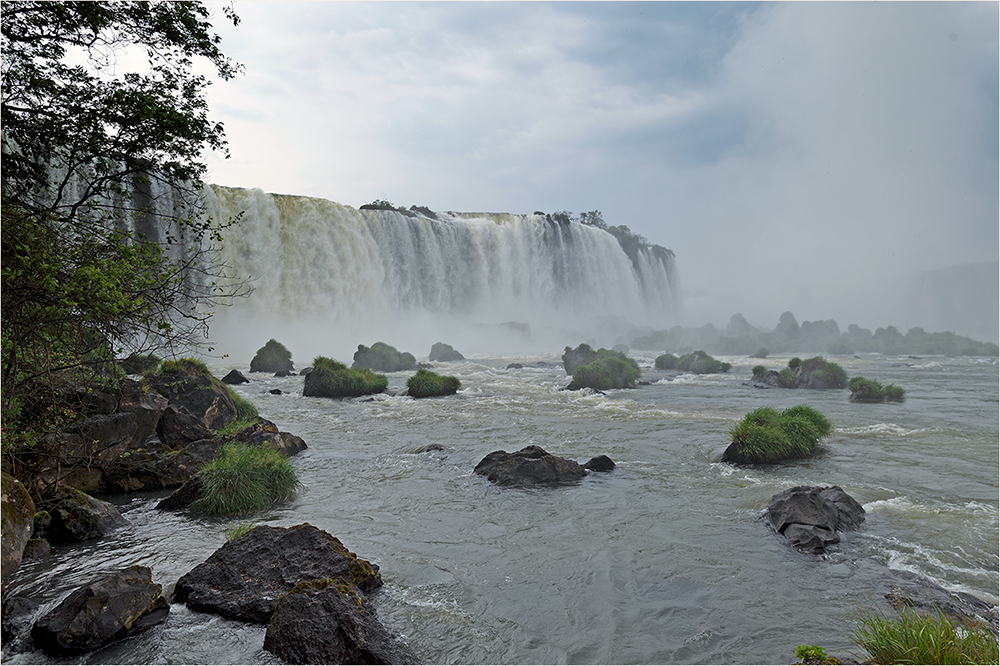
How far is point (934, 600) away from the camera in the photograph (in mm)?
5199

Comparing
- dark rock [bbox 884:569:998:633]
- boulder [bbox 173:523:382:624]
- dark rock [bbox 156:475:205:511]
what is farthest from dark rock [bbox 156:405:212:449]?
dark rock [bbox 884:569:998:633]

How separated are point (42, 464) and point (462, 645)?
631cm

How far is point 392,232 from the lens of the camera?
45.0 metres

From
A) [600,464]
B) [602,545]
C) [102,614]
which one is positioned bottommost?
[602,545]

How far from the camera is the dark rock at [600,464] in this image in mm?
10657

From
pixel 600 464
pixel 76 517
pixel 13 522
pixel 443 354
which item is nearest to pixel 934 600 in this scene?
pixel 600 464

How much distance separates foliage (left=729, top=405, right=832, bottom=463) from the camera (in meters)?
11.1

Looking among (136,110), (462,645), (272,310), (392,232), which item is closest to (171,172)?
(136,110)

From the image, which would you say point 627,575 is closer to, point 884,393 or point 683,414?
point 683,414

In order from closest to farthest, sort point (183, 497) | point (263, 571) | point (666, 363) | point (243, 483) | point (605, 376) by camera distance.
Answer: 1. point (263, 571)
2. point (183, 497)
3. point (243, 483)
4. point (605, 376)
5. point (666, 363)

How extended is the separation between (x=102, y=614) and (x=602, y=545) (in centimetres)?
552

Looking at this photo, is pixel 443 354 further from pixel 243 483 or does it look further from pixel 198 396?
pixel 243 483

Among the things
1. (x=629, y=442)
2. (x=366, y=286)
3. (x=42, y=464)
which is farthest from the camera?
(x=366, y=286)

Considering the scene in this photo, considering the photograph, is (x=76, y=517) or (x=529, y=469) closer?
(x=76, y=517)
